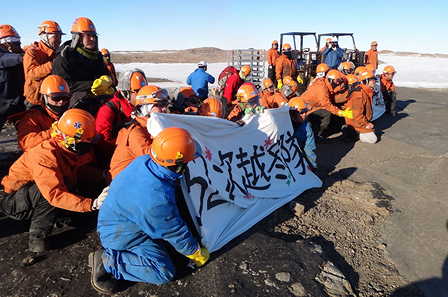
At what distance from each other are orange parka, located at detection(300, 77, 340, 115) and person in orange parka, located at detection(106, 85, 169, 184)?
4.53 m

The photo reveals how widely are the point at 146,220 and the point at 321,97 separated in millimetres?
5783

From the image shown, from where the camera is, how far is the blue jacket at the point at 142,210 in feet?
7.73

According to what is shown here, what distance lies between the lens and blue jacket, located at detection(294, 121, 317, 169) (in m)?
5.22

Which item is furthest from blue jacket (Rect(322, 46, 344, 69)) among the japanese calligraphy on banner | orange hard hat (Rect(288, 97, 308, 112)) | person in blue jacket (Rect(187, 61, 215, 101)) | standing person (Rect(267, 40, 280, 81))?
the japanese calligraphy on banner

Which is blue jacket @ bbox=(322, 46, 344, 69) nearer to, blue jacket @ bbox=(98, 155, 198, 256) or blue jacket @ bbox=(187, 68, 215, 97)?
blue jacket @ bbox=(187, 68, 215, 97)

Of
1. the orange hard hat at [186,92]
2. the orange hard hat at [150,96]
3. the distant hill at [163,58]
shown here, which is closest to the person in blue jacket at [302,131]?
the orange hard hat at [186,92]

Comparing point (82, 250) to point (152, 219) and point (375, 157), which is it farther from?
point (375, 157)

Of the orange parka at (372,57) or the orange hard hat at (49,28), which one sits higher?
the orange hard hat at (49,28)

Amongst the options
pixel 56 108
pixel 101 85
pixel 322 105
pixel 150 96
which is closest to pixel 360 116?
pixel 322 105

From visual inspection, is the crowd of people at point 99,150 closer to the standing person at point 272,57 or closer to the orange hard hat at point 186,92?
the orange hard hat at point 186,92

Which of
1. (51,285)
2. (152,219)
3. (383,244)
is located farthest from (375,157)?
(51,285)

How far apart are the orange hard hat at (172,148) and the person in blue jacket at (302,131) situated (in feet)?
10.7

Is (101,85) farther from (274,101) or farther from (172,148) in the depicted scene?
(274,101)

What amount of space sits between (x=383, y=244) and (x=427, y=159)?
3437 mm
